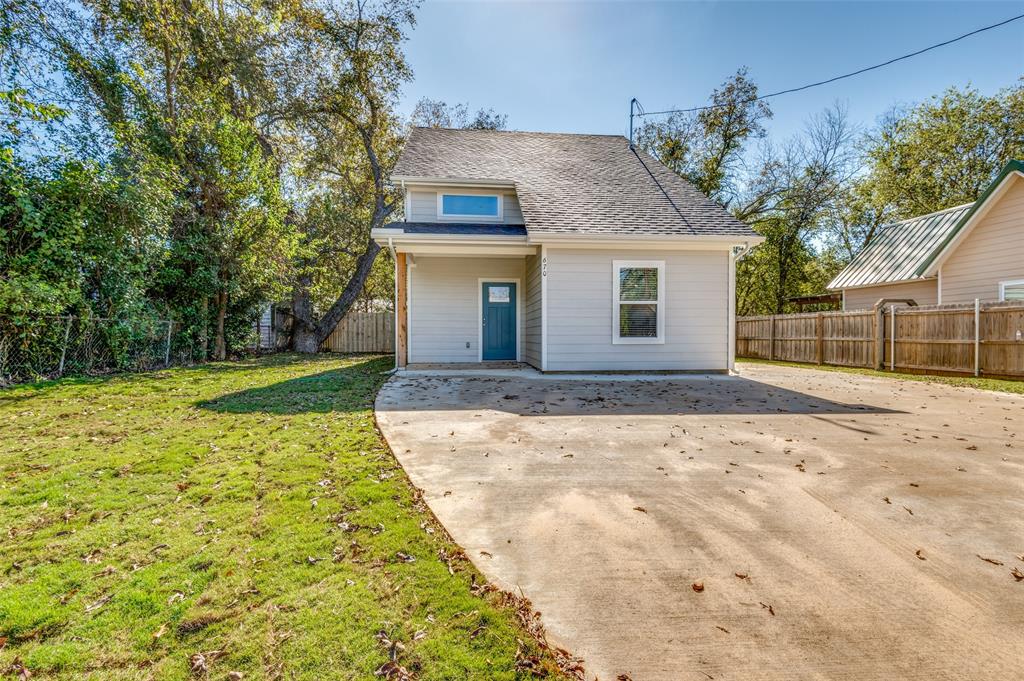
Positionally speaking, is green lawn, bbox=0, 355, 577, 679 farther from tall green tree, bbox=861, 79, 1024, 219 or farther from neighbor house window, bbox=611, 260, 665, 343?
tall green tree, bbox=861, 79, 1024, 219

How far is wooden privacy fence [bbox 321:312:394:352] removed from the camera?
17.3 meters

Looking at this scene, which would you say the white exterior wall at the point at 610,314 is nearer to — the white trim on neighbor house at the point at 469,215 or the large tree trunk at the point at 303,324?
the white trim on neighbor house at the point at 469,215

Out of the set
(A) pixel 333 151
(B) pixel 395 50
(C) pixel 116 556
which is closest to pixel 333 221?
(A) pixel 333 151

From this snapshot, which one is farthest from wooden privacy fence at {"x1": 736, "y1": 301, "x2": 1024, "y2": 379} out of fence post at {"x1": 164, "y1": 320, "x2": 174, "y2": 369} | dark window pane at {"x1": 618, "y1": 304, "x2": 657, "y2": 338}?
fence post at {"x1": 164, "y1": 320, "x2": 174, "y2": 369}

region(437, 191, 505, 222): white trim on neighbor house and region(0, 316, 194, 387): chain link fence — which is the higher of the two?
region(437, 191, 505, 222): white trim on neighbor house

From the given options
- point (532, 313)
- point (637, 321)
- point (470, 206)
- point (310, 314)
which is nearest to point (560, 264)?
point (532, 313)

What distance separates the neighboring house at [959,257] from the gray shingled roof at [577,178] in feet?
21.5

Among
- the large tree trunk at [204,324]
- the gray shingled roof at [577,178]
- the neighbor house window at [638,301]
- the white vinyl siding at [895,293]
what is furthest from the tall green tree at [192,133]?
the white vinyl siding at [895,293]

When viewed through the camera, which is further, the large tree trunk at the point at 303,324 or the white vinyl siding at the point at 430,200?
the large tree trunk at the point at 303,324

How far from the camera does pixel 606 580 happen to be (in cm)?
221

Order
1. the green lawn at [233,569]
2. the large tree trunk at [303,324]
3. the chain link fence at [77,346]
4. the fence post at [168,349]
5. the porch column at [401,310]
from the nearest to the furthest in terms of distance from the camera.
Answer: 1. the green lawn at [233,569]
2. the chain link fence at [77,346]
3. the porch column at [401,310]
4. the fence post at [168,349]
5. the large tree trunk at [303,324]

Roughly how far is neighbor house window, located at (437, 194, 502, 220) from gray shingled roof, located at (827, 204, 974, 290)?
1221cm

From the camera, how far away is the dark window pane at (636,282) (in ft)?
31.9

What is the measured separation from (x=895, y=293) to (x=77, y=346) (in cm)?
2237
